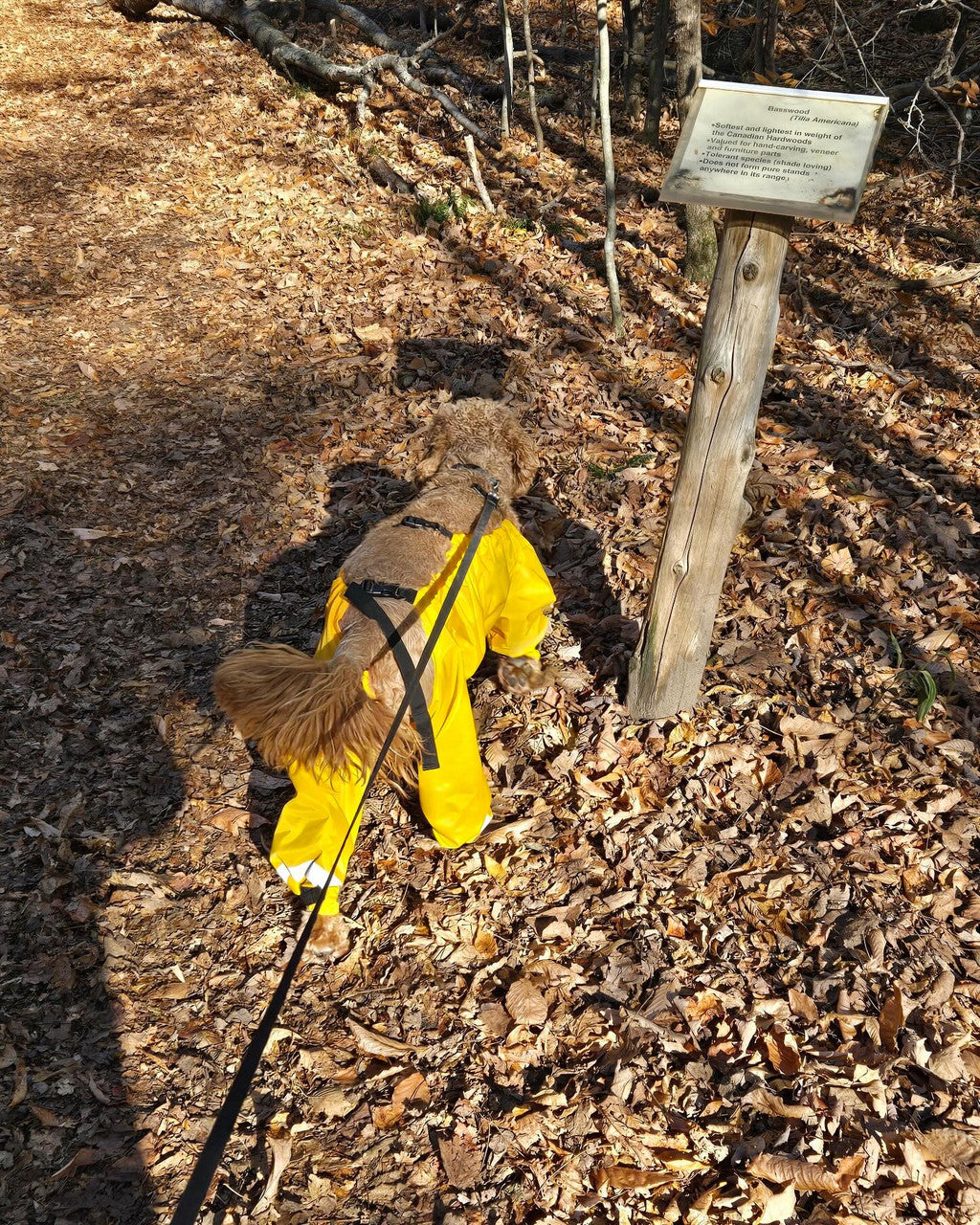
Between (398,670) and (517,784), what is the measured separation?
4.50 ft

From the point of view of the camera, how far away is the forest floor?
3.14 metres

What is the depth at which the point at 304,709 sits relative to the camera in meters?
3.09

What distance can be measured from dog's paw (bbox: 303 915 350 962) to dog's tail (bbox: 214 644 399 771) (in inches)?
39.0

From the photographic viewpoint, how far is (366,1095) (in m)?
3.32

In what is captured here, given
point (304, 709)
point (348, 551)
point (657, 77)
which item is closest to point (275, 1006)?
point (304, 709)

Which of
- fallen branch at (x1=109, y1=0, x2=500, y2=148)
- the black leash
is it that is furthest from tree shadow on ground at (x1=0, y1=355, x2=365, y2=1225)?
fallen branch at (x1=109, y1=0, x2=500, y2=148)

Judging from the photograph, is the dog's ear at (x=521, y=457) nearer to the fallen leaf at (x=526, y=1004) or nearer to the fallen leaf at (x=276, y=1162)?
the fallen leaf at (x=526, y=1004)

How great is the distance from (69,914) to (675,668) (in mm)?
3126

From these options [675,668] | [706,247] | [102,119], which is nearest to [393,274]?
[706,247]

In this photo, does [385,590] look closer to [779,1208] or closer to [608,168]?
[779,1208]

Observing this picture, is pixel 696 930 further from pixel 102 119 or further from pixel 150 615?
pixel 102 119

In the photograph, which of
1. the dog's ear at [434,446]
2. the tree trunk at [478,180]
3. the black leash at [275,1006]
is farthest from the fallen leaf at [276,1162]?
the tree trunk at [478,180]

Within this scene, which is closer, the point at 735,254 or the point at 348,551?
the point at 735,254

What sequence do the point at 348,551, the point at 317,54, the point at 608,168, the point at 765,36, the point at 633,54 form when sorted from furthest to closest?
the point at 633,54 < the point at 317,54 < the point at 765,36 < the point at 608,168 < the point at 348,551
